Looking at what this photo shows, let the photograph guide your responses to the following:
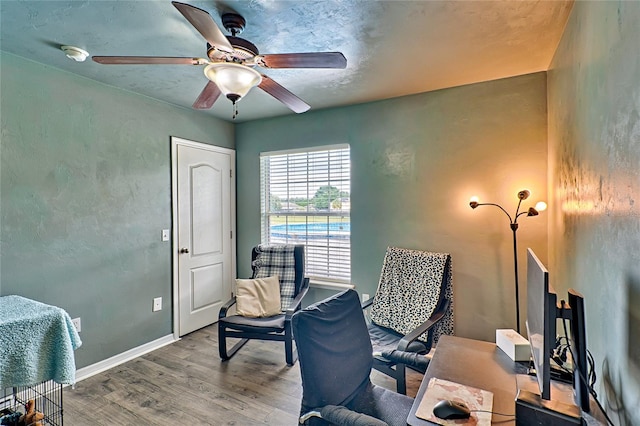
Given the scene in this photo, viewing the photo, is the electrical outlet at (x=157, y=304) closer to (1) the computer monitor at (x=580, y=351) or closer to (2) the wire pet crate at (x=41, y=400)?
(2) the wire pet crate at (x=41, y=400)

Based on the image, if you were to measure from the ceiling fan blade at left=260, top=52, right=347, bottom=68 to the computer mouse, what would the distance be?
1.57 m

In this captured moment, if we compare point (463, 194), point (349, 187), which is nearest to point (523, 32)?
point (463, 194)

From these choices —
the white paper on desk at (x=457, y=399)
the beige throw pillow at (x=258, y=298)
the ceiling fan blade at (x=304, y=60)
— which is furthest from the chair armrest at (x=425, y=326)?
the ceiling fan blade at (x=304, y=60)

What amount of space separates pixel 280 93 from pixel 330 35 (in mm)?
479

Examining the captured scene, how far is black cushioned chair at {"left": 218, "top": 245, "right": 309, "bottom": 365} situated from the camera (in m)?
2.79

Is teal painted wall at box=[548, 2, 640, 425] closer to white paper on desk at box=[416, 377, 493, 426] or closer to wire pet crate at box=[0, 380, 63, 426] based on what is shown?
white paper on desk at box=[416, 377, 493, 426]

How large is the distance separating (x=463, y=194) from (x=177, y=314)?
3.18 meters

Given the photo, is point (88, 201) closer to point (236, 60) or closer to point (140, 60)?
point (140, 60)

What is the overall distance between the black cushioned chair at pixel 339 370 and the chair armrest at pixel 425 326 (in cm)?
48

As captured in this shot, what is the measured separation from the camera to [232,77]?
5.60 feet

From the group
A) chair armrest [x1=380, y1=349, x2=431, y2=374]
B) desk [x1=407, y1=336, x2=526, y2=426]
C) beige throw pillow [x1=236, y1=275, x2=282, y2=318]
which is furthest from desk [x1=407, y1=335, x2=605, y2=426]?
beige throw pillow [x1=236, y1=275, x2=282, y2=318]

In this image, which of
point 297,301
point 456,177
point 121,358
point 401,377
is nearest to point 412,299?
point 401,377

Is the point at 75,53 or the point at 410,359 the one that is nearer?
the point at 410,359

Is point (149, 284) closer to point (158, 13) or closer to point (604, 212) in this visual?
point (158, 13)
